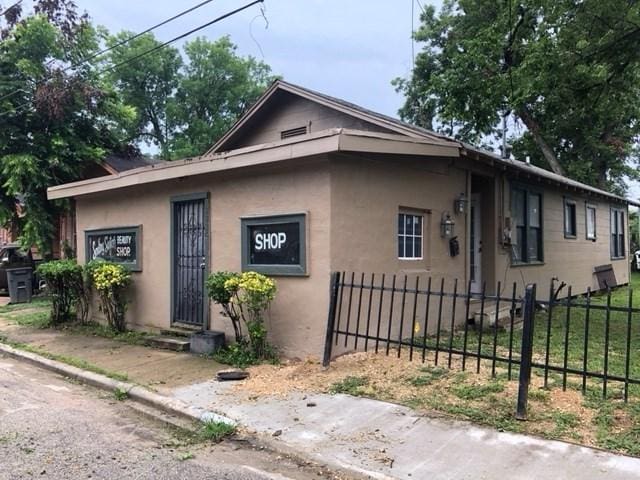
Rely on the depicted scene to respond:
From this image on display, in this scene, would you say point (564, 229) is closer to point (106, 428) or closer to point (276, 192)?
point (276, 192)

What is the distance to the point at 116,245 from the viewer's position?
32.3ft

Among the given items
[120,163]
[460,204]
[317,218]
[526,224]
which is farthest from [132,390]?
[120,163]

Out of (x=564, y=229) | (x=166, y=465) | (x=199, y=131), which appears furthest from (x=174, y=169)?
(x=199, y=131)

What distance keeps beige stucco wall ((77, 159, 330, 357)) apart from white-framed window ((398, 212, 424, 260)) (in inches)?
63.4

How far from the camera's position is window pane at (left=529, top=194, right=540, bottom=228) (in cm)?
1127

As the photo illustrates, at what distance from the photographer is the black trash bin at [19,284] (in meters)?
14.3

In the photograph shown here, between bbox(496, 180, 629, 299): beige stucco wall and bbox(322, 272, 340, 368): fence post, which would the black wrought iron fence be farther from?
bbox(496, 180, 629, 299): beige stucco wall

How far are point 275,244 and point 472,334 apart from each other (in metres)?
3.64

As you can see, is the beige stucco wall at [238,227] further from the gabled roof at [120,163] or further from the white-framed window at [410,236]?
the gabled roof at [120,163]

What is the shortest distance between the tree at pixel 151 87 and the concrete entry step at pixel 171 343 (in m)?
30.2

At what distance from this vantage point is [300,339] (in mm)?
6789

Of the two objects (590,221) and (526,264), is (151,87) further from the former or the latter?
(526,264)

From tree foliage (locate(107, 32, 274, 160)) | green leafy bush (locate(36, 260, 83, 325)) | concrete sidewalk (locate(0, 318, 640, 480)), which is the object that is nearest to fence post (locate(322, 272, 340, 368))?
concrete sidewalk (locate(0, 318, 640, 480))

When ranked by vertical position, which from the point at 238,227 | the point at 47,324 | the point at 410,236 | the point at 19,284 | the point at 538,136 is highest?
the point at 538,136
